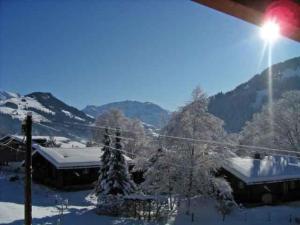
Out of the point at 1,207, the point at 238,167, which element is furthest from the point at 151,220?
the point at 238,167

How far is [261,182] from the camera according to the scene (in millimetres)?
35688

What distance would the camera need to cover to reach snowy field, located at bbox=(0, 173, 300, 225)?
25562 millimetres

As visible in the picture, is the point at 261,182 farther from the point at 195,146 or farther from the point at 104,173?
the point at 104,173

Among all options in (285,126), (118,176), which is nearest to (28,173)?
(118,176)

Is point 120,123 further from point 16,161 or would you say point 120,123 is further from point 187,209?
point 187,209

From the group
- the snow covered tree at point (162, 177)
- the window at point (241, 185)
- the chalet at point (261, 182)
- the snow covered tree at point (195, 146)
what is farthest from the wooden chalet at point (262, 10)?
the window at point (241, 185)

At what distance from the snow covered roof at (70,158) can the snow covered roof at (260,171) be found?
14059 mm

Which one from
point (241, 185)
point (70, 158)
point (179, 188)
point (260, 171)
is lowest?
point (241, 185)

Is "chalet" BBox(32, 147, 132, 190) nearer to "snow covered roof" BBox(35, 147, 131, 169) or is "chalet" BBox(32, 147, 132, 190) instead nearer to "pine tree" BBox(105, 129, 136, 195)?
"snow covered roof" BBox(35, 147, 131, 169)

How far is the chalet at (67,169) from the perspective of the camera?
1591 inches

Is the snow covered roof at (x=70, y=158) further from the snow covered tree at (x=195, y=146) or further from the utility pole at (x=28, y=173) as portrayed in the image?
the utility pole at (x=28, y=173)

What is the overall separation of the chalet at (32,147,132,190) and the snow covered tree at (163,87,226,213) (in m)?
12.8

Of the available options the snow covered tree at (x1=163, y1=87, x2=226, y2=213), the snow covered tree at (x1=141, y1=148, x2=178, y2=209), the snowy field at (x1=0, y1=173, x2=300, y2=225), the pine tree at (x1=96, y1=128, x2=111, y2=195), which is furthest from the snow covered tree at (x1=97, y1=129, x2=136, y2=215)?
the snow covered tree at (x1=163, y1=87, x2=226, y2=213)

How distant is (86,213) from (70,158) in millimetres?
14295
